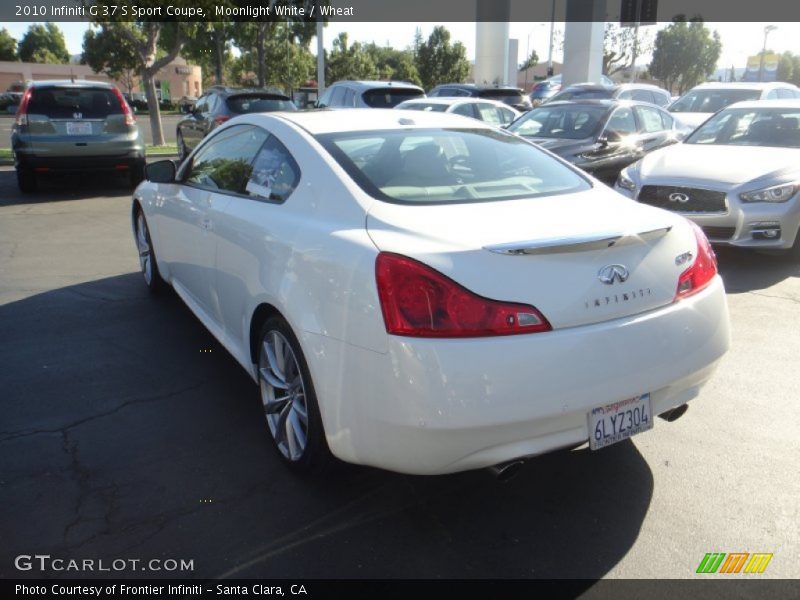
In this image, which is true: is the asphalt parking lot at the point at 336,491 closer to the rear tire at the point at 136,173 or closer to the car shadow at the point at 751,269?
the car shadow at the point at 751,269

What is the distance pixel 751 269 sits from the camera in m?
6.62

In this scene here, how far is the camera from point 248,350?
338 cm

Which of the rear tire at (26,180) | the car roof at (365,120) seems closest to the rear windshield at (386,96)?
the rear tire at (26,180)

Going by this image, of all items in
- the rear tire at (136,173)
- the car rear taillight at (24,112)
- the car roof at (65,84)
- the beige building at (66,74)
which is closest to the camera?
the car rear taillight at (24,112)

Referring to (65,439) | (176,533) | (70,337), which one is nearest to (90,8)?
(70,337)

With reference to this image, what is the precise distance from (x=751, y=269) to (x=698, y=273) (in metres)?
4.39

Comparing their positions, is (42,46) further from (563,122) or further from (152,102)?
(563,122)

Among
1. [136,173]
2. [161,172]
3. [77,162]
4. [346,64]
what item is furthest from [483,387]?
[346,64]

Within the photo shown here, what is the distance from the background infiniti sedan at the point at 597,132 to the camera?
362 inches

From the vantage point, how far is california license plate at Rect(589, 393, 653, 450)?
249 cm

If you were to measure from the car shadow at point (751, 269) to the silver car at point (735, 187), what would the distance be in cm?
22

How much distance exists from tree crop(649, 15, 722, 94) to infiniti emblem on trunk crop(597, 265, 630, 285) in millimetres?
75399

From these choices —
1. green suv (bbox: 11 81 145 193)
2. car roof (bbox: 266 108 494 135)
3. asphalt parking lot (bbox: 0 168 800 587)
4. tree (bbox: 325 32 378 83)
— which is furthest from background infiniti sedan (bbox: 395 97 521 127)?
tree (bbox: 325 32 378 83)

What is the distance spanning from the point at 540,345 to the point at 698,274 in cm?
95
